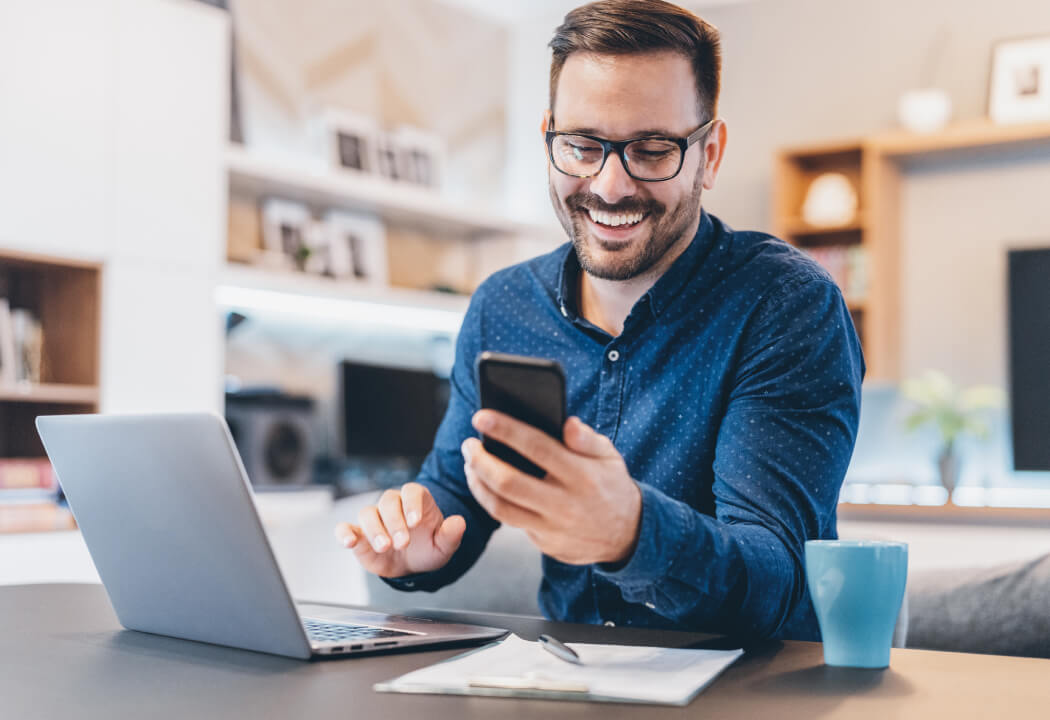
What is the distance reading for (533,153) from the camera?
514cm

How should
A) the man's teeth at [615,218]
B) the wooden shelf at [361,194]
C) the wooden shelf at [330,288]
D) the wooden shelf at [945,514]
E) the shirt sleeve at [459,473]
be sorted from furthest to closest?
the wooden shelf at [945,514] < the wooden shelf at [361,194] < the wooden shelf at [330,288] < the man's teeth at [615,218] < the shirt sleeve at [459,473]

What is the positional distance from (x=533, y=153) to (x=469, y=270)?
67 centimetres

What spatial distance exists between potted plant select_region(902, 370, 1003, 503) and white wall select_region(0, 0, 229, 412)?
2.75 metres

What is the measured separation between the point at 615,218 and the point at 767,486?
44 cm

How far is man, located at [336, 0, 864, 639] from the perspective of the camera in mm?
1132

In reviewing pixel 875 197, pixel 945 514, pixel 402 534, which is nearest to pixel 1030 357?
pixel 945 514

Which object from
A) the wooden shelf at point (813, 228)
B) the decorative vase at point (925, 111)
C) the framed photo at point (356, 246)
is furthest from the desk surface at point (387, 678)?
the decorative vase at point (925, 111)

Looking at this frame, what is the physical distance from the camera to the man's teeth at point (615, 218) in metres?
1.39

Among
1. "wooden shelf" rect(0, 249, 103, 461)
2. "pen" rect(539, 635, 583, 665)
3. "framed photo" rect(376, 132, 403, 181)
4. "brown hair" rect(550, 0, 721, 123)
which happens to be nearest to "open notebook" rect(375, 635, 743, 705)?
"pen" rect(539, 635, 583, 665)

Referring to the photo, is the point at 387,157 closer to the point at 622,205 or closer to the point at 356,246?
the point at 356,246

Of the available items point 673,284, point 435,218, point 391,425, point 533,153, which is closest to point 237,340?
point 391,425

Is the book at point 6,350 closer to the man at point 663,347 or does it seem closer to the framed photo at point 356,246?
the framed photo at point 356,246

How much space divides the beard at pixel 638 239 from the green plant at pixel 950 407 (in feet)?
10.5

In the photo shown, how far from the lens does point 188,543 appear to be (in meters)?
0.89
